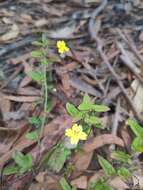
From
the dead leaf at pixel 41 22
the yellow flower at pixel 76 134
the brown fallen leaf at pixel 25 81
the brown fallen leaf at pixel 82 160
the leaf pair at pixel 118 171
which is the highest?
the dead leaf at pixel 41 22

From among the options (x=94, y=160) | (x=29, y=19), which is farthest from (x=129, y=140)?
(x=29, y=19)

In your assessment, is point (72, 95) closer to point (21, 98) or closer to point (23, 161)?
point (21, 98)

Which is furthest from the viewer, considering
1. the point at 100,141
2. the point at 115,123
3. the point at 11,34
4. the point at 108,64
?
the point at 11,34

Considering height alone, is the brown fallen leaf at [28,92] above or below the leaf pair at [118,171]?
above

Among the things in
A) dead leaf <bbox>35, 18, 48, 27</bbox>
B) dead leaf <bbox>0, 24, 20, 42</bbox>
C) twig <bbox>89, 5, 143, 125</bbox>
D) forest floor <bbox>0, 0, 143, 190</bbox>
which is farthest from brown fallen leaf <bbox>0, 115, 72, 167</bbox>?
dead leaf <bbox>35, 18, 48, 27</bbox>

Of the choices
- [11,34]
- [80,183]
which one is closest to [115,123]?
[80,183]

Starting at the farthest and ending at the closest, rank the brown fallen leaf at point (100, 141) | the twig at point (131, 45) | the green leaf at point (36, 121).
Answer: the twig at point (131, 45)
the brown fallen leaf at point (100, 141)
the green leaf at point (36, 121)

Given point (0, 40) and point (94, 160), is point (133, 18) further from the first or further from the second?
point (94, 160)

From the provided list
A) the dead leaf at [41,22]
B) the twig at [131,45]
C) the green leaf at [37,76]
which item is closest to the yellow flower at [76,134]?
the green leaf at [37,76]

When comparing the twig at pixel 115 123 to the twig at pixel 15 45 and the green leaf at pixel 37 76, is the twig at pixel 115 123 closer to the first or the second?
the green leaf at pixel 37 76
